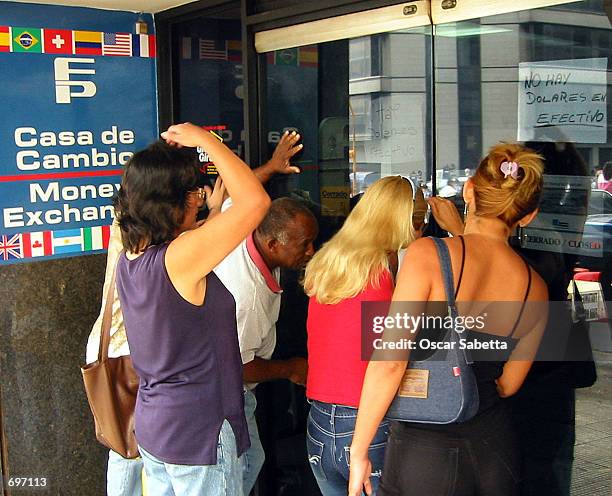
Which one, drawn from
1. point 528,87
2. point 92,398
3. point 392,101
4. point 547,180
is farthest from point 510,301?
point 92,398

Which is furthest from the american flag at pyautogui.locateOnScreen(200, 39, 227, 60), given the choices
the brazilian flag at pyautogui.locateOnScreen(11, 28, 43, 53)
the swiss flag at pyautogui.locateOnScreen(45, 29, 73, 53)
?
the brazilian flag at pyautogui.locateOnScreen(11, 28, 43, 53)

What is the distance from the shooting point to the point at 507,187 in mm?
2623

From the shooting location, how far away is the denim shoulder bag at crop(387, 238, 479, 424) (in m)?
2.56

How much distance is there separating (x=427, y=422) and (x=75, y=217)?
2.37 metres

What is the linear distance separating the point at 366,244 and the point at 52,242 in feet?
6.36

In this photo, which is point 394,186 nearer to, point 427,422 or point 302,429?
point 427,422

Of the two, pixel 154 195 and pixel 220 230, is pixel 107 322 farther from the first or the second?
pixel 220 230

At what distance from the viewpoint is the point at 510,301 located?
2627mm

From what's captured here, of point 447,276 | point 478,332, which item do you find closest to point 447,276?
point 447,276

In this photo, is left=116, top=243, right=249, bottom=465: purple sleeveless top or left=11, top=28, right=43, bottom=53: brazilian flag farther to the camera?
left=11, top=28, right=43, bottom=53: brazilian flag

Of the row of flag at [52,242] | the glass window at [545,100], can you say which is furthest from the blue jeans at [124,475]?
the glass window at [545,100]

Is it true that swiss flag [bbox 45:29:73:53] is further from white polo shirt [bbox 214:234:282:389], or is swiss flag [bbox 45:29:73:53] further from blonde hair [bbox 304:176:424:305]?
blonde hair [bbox 304:176:424:305]

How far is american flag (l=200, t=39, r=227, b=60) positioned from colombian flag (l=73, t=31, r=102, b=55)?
1.68ft

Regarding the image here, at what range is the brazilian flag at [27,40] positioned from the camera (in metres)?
4.08
